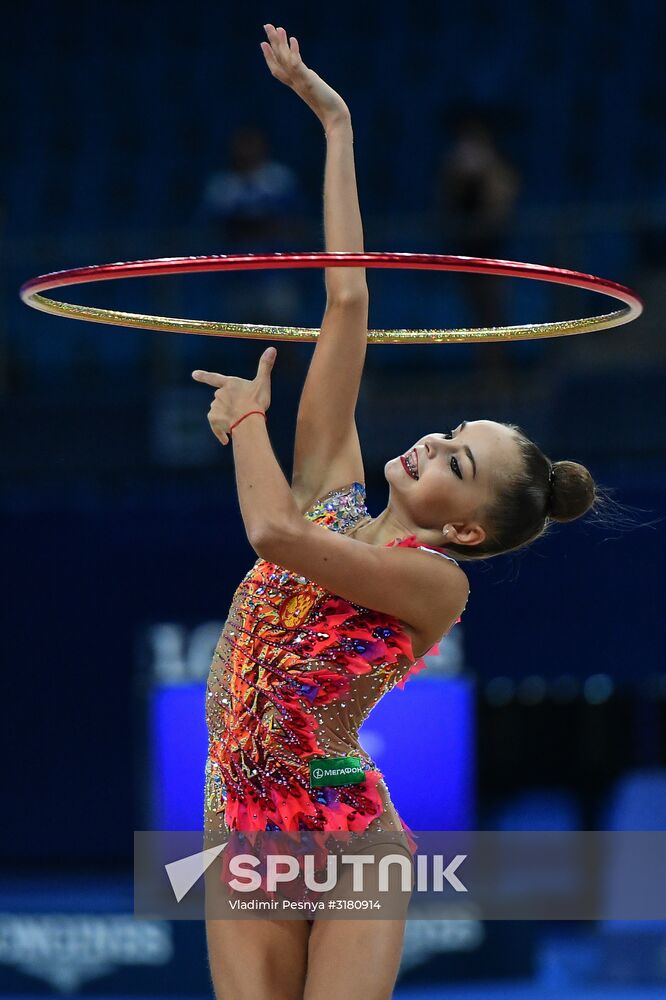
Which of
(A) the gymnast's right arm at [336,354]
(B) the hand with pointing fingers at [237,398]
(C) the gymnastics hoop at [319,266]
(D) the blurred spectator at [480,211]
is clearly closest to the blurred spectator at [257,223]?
(D) the blurred spectator at [480,211]

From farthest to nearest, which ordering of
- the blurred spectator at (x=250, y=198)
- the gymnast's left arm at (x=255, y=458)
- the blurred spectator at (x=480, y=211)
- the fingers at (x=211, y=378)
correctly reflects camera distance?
the blurred spectator at (x=250, y=198), the blurred spectator at (x=480, y=211), the fingers at (x=211, y=378), the gymnast's left arm at (x=255, y=458)

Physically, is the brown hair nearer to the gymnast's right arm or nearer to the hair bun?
the hair bun

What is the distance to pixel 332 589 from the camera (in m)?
2.64

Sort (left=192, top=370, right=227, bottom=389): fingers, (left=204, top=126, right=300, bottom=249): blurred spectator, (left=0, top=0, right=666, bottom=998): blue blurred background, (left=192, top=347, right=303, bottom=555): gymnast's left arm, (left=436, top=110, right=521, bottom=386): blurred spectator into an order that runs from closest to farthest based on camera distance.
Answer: (left=192, top=347, right=303, bottom=555): gymnast's left arm → (left=192, top=370, right=227, bottom=389): fingers → (left=0, top=0, right=666, bottom=998): blue blurred background → (left=436, top=110, right=521, bottom=386): blurred spectator → (left=204, top=126, right=300, bottom=249): blurred spectator

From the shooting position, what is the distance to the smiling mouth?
9.19 ft

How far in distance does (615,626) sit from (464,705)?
0.67 m

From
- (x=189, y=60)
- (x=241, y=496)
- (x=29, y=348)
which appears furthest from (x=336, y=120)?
(x=189, y=60)

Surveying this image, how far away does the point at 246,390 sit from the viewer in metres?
2.67

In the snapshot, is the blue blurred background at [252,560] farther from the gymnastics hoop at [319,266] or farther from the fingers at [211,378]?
the fingers at [211,378]

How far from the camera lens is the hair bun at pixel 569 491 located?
284 cm

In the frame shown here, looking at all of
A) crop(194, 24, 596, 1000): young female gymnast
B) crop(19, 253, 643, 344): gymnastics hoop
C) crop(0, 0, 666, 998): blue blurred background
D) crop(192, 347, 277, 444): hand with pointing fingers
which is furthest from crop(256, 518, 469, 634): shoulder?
crop(0, 0, 666, 998): blue blurred background

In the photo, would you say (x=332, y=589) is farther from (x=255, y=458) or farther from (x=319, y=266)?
(x=319, y=266)

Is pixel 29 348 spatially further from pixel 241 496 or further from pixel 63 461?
pixel 241 496

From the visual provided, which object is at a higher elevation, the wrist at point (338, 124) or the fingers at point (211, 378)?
the wrist at point (338, 124)
